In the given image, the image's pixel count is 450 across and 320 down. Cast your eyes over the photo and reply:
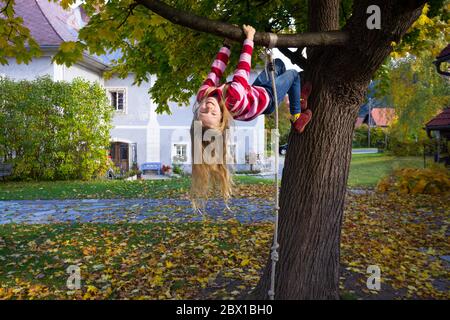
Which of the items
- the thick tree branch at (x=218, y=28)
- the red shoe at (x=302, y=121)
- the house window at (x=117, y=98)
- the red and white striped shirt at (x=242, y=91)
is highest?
the house window at (x=117, y=98)

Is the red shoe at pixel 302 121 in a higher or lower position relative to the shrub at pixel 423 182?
higher

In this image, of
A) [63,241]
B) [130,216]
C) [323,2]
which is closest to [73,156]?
[130,216]

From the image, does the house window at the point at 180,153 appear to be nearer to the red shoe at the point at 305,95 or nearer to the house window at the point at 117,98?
the house window at the point at 117,98

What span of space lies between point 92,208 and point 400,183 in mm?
8673

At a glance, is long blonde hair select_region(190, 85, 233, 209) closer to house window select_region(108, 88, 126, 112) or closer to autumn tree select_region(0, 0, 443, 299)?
autumn tree select_region(0, 0, 443, 299)

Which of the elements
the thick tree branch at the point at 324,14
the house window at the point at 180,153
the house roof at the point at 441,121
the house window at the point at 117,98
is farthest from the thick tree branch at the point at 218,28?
the house window at the point at 117,98

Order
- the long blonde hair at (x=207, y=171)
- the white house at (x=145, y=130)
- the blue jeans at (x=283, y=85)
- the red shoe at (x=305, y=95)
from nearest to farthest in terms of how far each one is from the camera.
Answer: the long blonde hair at (x=207, y=171) < the blue jeans at (x=283, y=85) < the red shoe at (x=305, y=95) < the white house at (x=145, y=130)

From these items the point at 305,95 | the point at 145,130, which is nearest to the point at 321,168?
the point at 305,95

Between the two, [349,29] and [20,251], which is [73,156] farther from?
[349,29]

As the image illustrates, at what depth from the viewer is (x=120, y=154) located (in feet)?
69.3

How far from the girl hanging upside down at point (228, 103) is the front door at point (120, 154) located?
18580mm

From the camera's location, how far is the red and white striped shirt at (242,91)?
2.61m

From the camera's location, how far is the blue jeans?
2.93m

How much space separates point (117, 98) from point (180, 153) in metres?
4.50
